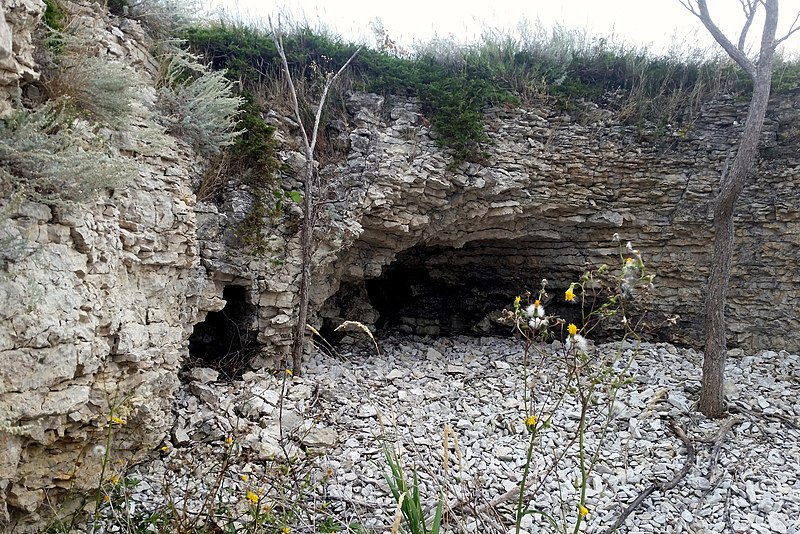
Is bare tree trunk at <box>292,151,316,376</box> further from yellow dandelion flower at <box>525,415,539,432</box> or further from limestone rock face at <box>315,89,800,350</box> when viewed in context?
yellow dandelion flower at <box>525,415,539,432</box>

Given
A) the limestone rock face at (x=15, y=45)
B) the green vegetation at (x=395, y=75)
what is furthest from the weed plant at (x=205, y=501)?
the green vegetation at (x=395, y=75)

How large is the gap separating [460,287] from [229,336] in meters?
3.78

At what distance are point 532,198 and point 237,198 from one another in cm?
354

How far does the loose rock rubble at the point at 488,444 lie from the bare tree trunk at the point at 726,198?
34 centimetres

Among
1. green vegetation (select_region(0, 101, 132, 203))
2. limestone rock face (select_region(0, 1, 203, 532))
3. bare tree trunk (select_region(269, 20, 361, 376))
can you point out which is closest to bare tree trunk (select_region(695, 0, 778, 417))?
bare tree trunk (select_region(269, 20, 361, 376))

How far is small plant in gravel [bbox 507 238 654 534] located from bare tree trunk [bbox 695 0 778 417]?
3.08 ft

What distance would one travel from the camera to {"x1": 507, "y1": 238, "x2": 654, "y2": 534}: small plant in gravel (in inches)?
56.2

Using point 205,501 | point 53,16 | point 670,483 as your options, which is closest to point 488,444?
point 670,483

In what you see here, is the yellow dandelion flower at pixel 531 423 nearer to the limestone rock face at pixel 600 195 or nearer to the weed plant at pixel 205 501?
the weed plant at pixel 205 501

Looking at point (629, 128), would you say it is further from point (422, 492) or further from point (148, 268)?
point (148, 268)

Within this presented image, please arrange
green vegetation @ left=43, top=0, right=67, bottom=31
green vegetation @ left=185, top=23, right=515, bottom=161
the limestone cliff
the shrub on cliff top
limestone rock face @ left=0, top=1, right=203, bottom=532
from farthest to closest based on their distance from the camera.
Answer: green vegetation @ left=185, top=23, right=515, bottom=161, the shrub on cliff top, green vegetation @ left=43, top=0, right=67, bottom=31, the limestone cliff, limestone rock face @ left=0, top=1, right=203, bottom=532

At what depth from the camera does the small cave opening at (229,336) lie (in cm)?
487

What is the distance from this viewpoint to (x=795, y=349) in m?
5.85

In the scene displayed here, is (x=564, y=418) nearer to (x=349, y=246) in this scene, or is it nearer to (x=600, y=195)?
(x=349, y=246)
